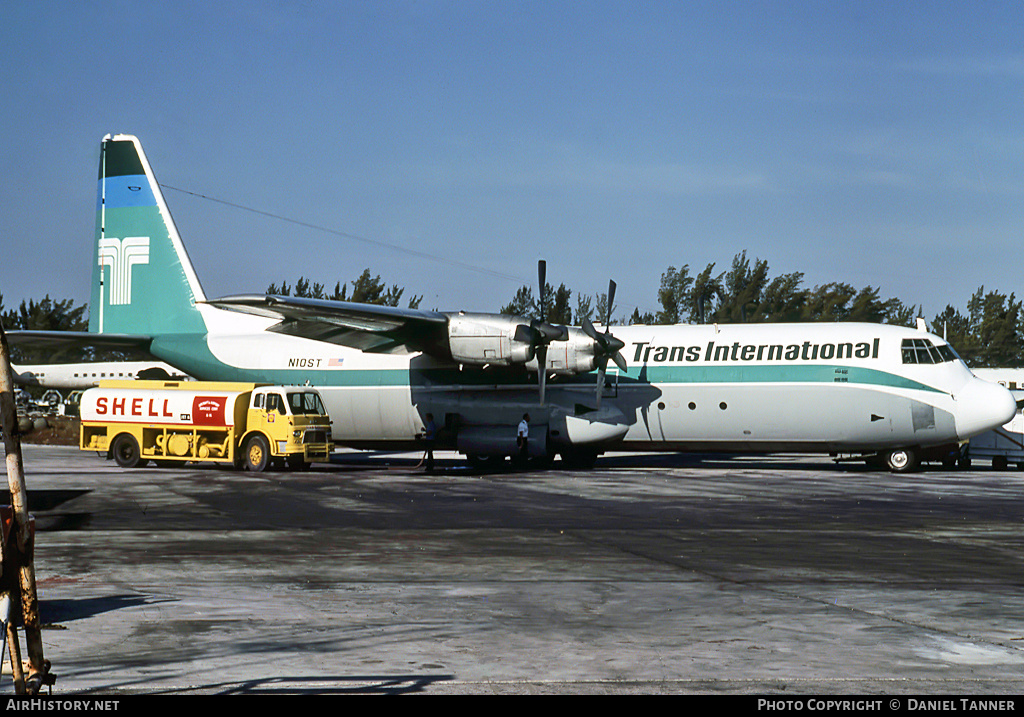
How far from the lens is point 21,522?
5152mm

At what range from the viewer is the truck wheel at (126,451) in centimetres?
2916

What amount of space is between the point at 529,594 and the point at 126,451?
23222mm

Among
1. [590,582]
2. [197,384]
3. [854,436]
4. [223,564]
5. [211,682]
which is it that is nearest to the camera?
[211,682]

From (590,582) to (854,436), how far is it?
750 inches

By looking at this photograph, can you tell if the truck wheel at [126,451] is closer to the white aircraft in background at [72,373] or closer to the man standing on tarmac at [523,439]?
the man standing on tarmac at [523,439]

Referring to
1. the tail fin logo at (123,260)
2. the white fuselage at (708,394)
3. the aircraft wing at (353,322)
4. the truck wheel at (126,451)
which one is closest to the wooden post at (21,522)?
Answer: the aircraft wing at (353,322)

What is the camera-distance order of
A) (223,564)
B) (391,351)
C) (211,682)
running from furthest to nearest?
(391,351) → (223,564) → (211,682)

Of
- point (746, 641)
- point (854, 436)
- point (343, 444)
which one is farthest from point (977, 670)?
point (343, 444)

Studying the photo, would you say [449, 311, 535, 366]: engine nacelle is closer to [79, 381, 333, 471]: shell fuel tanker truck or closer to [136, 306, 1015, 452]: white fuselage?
[136, 306, 1015, 452]: white fuselage

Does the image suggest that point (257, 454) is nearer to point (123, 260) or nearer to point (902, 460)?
point (123, 260)

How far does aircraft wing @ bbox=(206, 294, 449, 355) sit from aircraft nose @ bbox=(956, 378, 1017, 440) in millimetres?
14569

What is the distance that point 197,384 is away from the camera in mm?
Result: 28922

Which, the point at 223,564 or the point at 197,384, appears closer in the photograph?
the point at 223,564

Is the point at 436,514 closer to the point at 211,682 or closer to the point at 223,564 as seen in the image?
the point at 223,564
